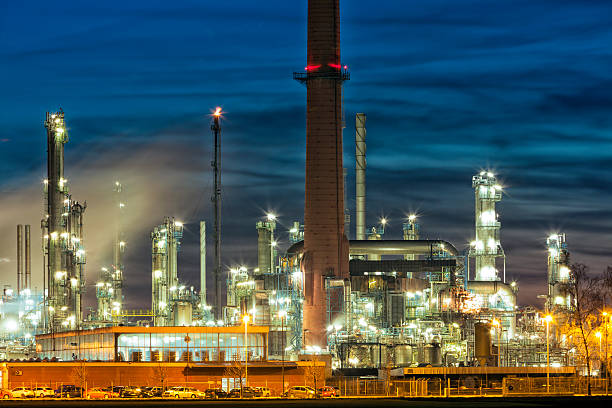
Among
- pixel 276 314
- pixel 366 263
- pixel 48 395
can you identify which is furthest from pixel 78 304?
pixel 48 395

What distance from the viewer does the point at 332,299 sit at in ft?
331

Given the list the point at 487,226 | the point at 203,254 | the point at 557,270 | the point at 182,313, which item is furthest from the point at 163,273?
the point at 557,270

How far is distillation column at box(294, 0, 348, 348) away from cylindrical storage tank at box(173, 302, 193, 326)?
3424 centimetres

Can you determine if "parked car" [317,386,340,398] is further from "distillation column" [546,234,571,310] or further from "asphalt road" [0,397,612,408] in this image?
"distillation column" [546,234,571,310]

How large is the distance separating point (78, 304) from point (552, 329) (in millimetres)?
59140

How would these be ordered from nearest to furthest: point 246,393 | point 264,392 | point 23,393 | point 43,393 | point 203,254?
point 246,393 < point 23,393 < point 43,393 < point 264,392 < point 203,254

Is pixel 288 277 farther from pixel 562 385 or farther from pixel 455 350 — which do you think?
pixel 562 385

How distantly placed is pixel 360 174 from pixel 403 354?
116 ft

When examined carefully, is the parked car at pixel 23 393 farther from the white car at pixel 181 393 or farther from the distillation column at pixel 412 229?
the distillation column at pixel 412 229

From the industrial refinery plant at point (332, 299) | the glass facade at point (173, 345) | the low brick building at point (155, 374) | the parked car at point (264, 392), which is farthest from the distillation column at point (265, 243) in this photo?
the parked car at point (264, 392)

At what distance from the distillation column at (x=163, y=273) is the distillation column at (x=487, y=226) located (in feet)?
139

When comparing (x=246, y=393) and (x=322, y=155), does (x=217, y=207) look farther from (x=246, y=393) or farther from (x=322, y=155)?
(x=246, y=393)

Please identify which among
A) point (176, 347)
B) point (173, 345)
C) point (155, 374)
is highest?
point (173, 345)

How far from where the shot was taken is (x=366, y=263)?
398 ft
